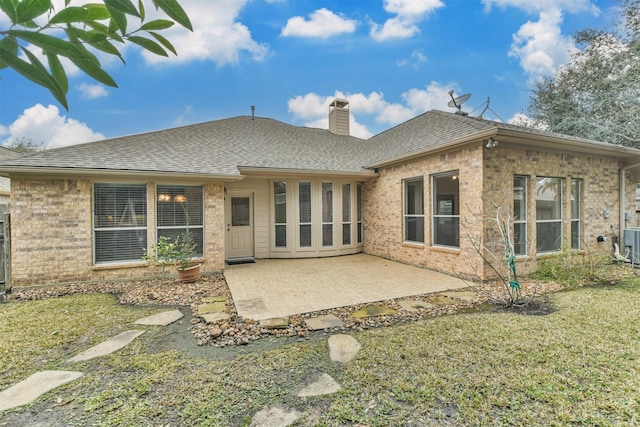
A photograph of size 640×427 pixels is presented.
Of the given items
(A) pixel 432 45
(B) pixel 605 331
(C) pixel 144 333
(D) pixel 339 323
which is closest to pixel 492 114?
(A) pixel 432 45

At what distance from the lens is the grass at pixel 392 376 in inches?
90.3

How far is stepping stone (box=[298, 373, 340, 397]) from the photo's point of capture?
2572 millimetres

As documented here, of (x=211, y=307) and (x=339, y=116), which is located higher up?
(x=339, y=116)

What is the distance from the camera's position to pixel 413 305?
4.79 meters

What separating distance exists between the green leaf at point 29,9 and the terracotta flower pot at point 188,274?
21.9 ft

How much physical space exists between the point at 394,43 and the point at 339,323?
953cm

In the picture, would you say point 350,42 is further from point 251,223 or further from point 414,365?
point 414,365

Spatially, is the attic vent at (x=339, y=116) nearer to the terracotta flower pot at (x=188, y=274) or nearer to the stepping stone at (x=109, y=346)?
the terracotta flower pot at (x=188, y=274)

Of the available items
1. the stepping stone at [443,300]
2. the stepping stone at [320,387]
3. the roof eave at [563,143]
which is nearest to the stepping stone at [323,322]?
the stepping stone at [320,387]

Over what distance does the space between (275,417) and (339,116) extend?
42.3ft

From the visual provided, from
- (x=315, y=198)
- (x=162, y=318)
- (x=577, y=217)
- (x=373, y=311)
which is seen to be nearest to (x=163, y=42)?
(x=373, y=311)

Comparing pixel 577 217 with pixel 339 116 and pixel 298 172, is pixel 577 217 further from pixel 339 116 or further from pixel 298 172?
pixel 339 116

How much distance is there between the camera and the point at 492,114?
330 inches

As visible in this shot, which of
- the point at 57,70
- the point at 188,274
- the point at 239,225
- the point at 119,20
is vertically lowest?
the point at 188,274
